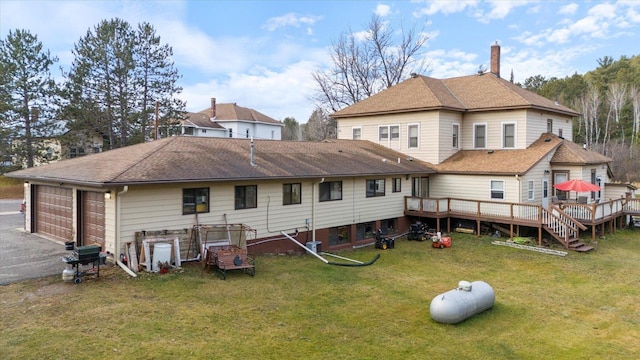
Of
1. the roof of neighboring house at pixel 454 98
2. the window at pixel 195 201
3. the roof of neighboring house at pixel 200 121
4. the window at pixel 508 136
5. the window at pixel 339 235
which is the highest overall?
the roof of neighboring house at pixel 200 121

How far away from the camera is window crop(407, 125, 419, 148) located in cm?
2259

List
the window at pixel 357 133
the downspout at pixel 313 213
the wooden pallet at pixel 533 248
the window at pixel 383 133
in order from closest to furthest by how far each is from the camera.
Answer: the wooden pallet at pixel 533 248 → the downspout at pixel 313 213 → the window at pixel 383 133 → the window at pixel 357 133

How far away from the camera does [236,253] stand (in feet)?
38.3

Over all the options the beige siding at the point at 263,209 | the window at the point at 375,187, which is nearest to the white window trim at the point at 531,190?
the beige siding at the point at 263,209

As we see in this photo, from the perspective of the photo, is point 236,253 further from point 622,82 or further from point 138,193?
point 622,82

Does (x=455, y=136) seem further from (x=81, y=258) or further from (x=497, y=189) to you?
(x=81, y=258)

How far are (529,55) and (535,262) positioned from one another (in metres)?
34.1

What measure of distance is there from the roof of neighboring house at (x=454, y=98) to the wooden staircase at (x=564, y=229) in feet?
20.3

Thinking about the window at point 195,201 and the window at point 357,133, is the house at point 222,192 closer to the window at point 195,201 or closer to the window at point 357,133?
the window at point 195,201

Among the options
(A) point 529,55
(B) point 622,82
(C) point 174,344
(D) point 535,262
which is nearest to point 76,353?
(C) point 174,344

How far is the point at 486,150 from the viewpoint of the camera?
21969 mm

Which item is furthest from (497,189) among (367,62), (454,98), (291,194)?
(367,62)

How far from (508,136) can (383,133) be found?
662 centimetres

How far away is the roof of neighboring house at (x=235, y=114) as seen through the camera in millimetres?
51000
